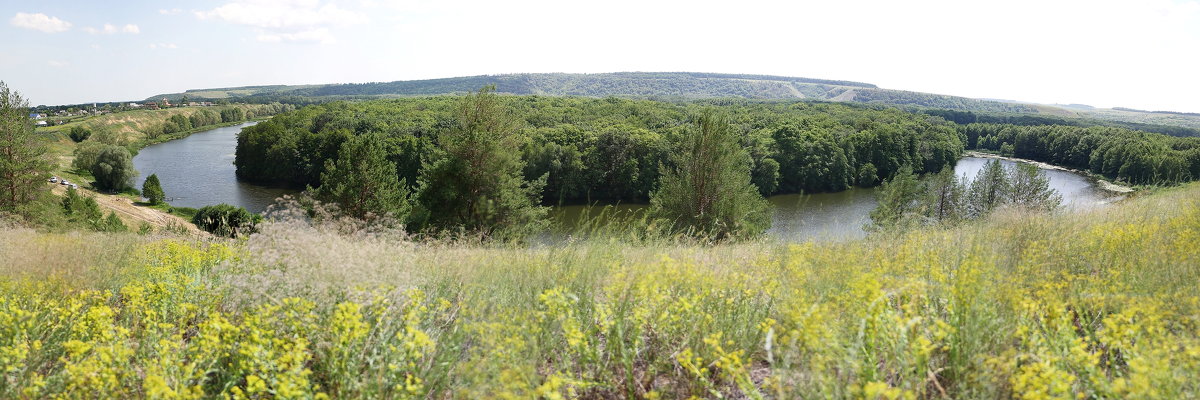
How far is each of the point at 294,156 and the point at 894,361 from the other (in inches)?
2309

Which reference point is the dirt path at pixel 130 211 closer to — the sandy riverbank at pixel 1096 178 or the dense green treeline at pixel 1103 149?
the sandy riverbank at pixel 1096 178

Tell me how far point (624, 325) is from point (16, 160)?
1217 inches

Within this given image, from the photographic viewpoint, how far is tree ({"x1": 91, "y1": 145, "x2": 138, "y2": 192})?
47.1 meters

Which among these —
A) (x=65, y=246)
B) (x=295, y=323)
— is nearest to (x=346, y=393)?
(x=295, y=323)

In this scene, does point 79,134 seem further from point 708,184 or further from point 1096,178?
point 1096,178

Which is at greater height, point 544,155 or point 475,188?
point 544,155

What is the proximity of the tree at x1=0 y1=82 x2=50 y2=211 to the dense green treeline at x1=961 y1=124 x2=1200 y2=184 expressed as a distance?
47.7m

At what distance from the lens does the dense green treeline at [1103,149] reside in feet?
130

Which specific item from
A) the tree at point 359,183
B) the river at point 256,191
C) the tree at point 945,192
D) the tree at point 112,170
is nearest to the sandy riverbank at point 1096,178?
the river at point 256,191

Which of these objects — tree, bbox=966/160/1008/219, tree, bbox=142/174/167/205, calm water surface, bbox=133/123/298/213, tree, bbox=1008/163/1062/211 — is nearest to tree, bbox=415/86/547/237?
tree, bbox=966/160/1008/219

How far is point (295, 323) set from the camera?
317 centimetres

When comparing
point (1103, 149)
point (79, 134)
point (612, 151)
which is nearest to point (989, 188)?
point (612, 151)

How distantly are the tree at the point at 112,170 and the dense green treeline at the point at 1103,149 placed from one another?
221 ft

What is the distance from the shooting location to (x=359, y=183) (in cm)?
1994
